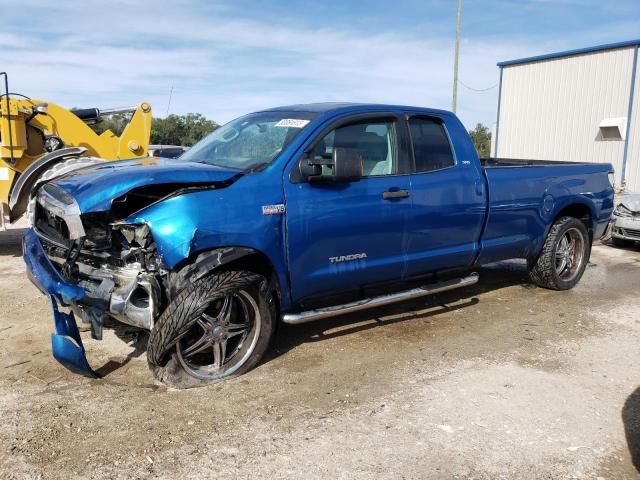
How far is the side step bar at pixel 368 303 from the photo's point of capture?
427 centimetres

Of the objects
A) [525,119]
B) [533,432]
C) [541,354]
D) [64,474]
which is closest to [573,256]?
[541,354]

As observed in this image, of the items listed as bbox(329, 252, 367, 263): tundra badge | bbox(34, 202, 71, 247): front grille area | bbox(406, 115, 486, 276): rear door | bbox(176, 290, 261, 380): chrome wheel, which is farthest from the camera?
bbox(406, 115, 486, 276): rear door

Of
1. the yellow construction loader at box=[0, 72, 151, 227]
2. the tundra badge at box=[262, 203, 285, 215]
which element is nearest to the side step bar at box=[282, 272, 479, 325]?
the tundra badge at box=[262, 203, 285, 215]

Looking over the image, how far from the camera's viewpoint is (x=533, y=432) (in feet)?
11.4

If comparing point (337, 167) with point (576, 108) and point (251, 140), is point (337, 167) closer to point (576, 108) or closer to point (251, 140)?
point (251, 140)

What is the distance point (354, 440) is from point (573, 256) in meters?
4.78

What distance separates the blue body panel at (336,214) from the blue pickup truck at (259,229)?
0.01 meters

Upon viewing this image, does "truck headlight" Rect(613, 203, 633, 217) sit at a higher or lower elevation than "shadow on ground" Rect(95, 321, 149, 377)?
higher

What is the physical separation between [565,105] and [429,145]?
18240mm

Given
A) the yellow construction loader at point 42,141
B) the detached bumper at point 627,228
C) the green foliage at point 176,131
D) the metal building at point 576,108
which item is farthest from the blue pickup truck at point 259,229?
the green foliage at point 176,131

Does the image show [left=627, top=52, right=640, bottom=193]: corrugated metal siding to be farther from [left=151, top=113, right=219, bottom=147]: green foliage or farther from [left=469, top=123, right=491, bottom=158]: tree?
→ [left=151, top=113, right=219, bottom=147]: green foliage

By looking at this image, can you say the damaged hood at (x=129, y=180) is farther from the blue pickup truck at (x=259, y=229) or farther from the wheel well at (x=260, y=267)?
the wheel well at (x=260, y=267)

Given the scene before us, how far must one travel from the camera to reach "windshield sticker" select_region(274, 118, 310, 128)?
458 centimetres

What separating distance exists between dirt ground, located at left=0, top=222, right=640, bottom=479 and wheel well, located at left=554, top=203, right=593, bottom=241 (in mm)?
1512
